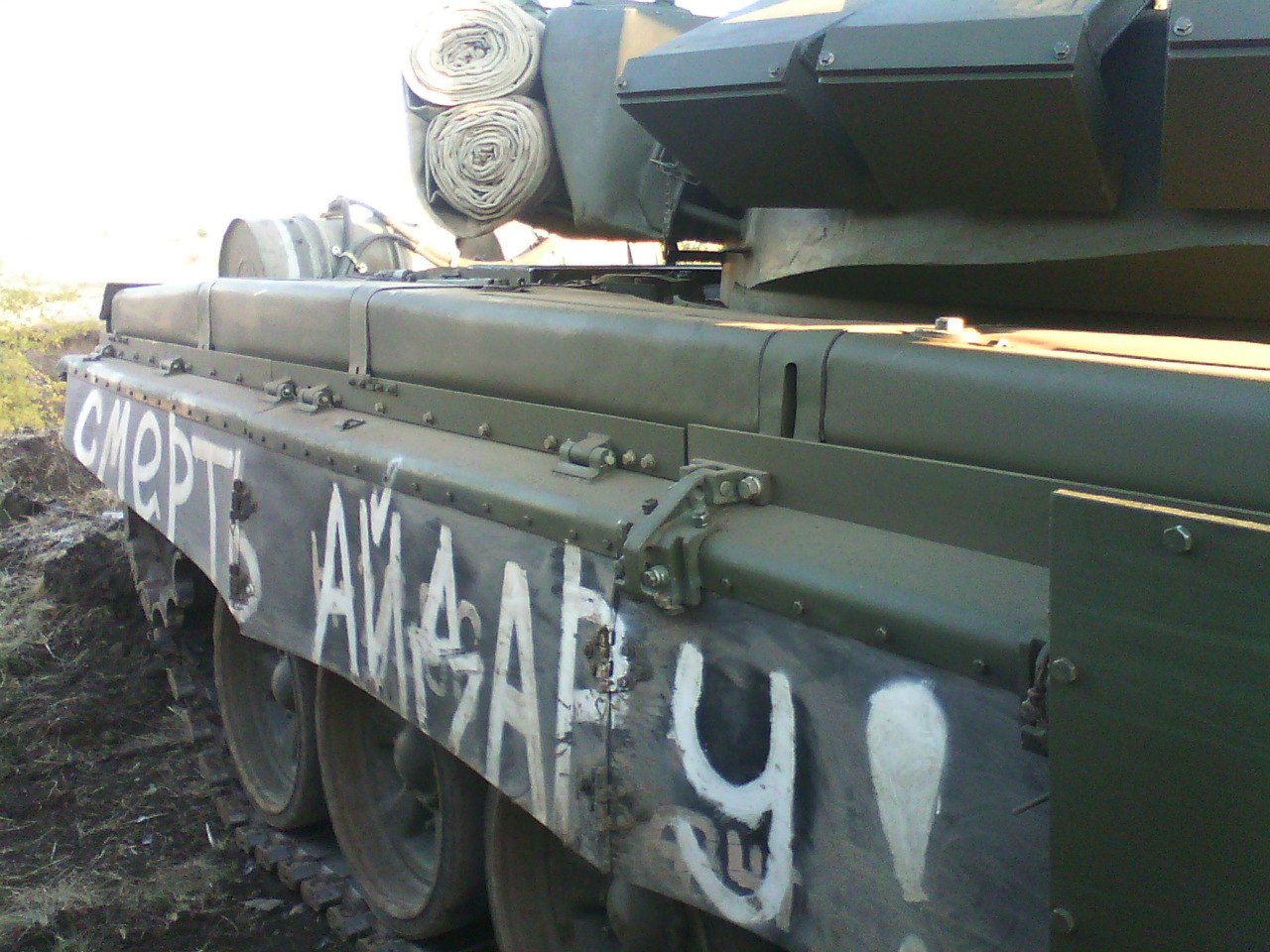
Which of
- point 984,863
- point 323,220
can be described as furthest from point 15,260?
point 984,863

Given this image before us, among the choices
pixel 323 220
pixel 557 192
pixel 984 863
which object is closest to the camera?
pixel 984 863

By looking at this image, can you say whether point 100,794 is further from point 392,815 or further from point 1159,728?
point 1159,728

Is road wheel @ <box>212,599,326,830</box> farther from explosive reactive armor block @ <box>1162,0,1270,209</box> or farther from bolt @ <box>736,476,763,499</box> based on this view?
explosive reactive armor block @ <box>1162,0,1270,209</box>

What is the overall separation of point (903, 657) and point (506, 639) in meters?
1.06

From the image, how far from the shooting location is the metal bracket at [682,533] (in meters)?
2.18

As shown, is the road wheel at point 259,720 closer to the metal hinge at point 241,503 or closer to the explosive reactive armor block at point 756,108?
the metal hinge at point 241,503

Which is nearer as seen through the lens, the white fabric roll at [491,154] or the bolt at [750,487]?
the bolt at [750,487]

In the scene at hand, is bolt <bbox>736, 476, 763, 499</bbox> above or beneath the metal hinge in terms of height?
above

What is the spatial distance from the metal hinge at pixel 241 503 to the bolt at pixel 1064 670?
2.74m

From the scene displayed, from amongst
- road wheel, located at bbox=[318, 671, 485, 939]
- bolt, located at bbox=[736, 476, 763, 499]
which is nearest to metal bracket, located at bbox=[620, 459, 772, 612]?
bolt, located at bbox=[736, 476, 763, 499]

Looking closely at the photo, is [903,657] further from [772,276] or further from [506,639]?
[772,276]

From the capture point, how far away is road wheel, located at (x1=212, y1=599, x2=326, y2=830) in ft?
14.2

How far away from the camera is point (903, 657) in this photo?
6.14 feet

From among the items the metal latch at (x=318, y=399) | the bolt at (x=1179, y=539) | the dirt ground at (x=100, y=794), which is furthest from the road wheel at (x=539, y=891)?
the bolt at (x=1179, y=539)
